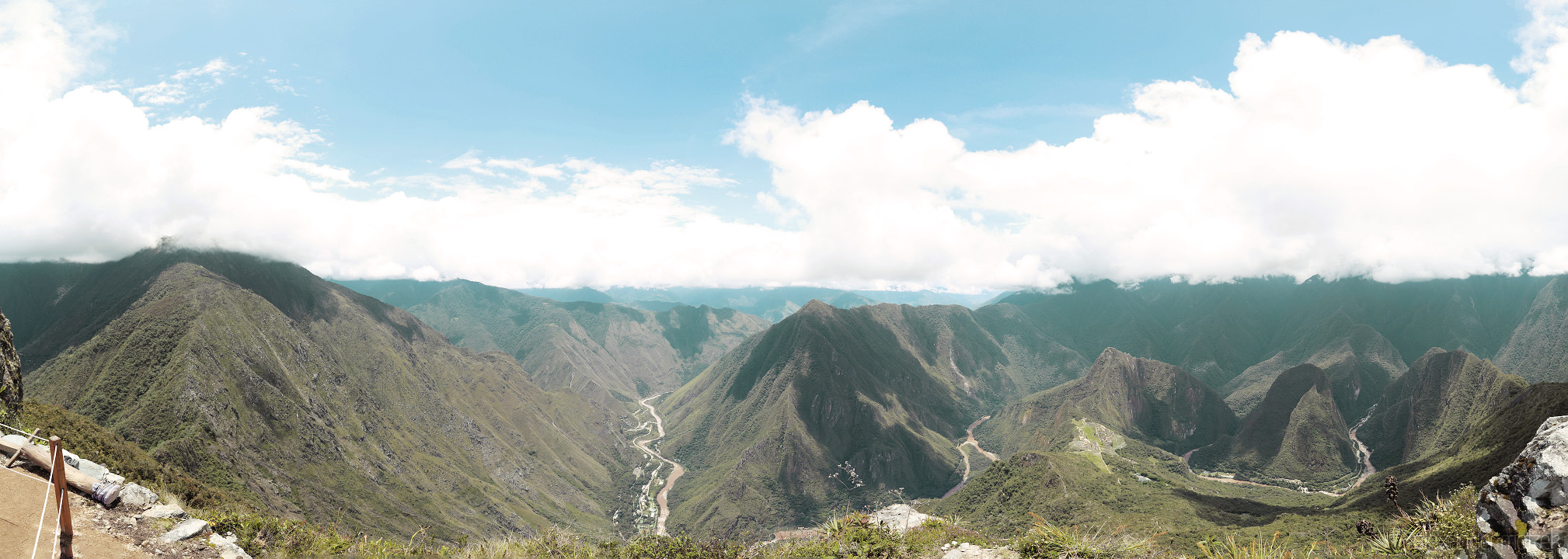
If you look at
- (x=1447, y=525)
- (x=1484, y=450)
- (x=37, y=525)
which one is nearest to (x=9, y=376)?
(x=37, y=525)

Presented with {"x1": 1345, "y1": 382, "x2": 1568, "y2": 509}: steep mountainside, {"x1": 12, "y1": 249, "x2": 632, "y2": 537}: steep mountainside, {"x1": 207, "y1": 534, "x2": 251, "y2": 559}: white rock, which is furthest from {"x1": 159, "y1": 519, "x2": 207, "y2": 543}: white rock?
{"x1": 1345, "y1": 382, "x2": 1568, "y2": 509}: steep mountainside

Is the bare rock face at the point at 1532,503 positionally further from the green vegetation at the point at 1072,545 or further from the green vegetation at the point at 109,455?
the green vegetation at the point at 109,455

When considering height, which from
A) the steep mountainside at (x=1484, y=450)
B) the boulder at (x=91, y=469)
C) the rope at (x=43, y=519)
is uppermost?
the rope at (x=43, y=519)

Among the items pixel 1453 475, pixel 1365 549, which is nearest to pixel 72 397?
pixel 1365 549

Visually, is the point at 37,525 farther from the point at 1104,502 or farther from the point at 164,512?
the point at 1104,502

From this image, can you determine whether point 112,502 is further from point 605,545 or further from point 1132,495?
point 1132,495

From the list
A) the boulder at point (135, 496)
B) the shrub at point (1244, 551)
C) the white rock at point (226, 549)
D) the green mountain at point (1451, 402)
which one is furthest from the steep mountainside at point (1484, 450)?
the boulder at point (135, 496)
